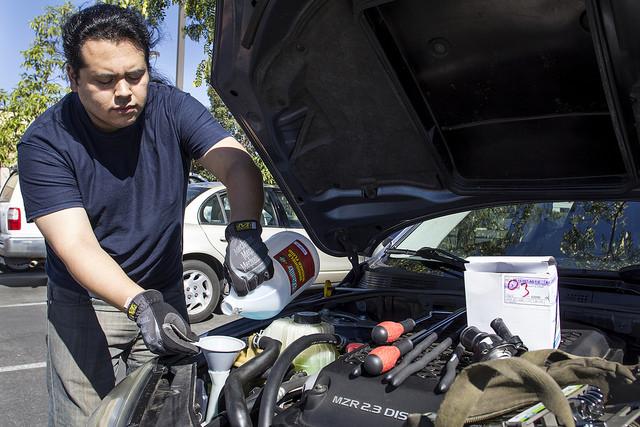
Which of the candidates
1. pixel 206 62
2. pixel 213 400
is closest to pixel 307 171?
pixel 213 400

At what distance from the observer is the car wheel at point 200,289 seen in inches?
231

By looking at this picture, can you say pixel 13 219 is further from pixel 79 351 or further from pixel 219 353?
pixel 219 353

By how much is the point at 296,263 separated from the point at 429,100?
76 cm

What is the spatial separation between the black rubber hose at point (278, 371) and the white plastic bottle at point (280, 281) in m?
0.30

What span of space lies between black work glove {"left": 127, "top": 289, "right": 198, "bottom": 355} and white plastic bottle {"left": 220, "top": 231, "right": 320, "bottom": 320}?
0.89 feet

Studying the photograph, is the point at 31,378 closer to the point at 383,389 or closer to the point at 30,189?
the point at 30,189

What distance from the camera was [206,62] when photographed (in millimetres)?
7473

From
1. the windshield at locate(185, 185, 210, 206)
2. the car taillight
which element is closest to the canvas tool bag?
the windshield at locate(185, 185, 210, 206)

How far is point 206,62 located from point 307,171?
5.71 metres

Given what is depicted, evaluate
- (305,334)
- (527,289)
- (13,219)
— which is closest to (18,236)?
(13,219)

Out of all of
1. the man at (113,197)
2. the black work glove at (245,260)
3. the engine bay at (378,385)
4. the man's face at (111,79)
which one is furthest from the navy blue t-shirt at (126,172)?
the engine bay at (378,385)

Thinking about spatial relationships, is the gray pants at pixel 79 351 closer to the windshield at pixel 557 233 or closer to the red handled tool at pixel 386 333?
the red handled tool at pixel 386 333

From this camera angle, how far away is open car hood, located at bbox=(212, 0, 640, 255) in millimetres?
1660

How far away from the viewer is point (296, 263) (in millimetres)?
2084
